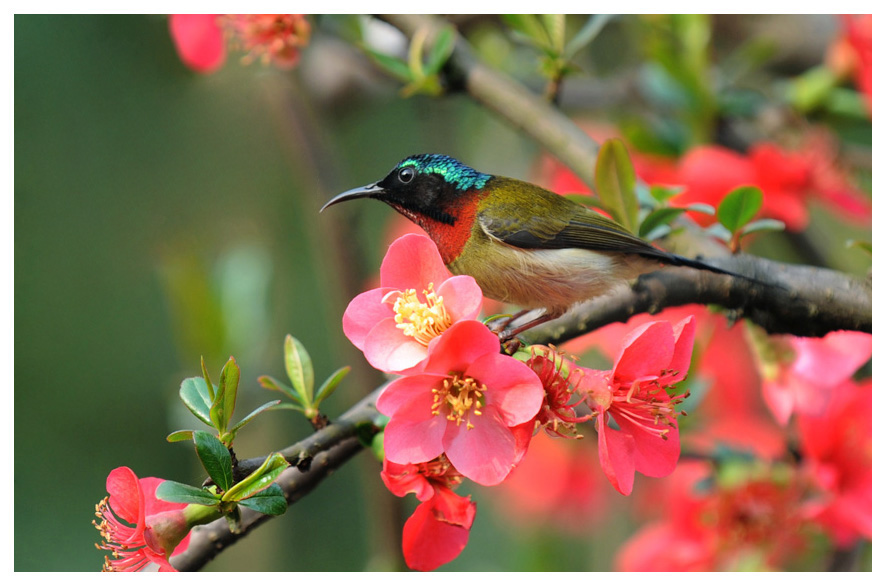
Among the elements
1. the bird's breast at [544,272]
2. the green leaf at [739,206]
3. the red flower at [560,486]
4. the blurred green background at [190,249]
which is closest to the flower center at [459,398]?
the bird's breast at [544,272]

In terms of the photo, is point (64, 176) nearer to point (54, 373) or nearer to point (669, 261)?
point (54, 373)

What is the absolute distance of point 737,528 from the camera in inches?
45.6

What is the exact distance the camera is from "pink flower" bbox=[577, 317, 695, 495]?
1.89 feet

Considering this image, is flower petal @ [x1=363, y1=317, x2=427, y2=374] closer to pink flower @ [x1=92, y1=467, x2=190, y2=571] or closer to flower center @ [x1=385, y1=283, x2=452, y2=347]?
flower center @ [x1=385, y1=283, x2=452, y2=347]

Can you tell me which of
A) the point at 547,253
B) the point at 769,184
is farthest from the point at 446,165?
the point at 769,184

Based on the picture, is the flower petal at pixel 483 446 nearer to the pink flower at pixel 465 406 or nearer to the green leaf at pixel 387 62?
the pink flower at pixel 465 406

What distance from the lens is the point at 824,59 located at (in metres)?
1.58

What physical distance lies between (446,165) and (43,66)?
1.28 m

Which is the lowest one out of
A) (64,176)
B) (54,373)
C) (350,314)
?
(350,314)

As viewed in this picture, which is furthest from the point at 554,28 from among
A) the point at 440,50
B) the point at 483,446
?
the point at 483,446

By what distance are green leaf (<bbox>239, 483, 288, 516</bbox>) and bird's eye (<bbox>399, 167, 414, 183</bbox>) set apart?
0.32 metres

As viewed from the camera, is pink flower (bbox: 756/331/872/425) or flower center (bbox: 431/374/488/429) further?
pink flower (bbox: 756/331/872/425)

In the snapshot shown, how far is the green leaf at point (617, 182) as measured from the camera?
783mm

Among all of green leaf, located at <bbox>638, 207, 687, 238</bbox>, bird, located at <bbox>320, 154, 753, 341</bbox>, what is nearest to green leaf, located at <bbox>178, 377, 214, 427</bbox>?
bird, located at <bbox>320, 154, 753, 341</bbox>
